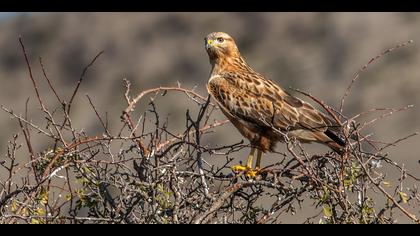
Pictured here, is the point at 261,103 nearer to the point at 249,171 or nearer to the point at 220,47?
the point at 220,47

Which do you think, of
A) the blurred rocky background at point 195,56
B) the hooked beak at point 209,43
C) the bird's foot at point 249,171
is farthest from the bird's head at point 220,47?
the blurred rocky background at point 195,56

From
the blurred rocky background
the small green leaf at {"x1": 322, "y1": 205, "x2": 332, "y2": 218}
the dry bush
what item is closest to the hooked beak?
the dry bush

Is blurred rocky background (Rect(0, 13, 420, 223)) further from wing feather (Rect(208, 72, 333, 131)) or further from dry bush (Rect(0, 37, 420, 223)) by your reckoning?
dry bush (Rect(0, 37, 420, 223))

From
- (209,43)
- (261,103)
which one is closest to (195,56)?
(209,43)

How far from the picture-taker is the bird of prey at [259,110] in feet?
37.4

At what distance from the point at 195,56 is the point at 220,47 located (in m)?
61.0

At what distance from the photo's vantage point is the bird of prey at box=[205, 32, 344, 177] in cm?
1141

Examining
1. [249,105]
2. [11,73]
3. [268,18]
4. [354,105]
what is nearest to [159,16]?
[268,18]

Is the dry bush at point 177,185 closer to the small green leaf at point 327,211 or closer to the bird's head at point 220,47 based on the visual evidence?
the small green leaf at point 327,211

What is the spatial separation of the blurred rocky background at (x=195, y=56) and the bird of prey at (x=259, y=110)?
127 feet

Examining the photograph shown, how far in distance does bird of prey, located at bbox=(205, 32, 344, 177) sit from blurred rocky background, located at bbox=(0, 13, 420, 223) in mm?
38813

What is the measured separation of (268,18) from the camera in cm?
8269

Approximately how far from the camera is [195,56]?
73.6 meters
